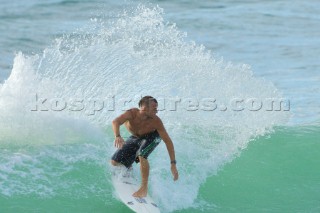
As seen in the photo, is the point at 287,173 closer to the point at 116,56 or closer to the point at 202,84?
the point at 202,84

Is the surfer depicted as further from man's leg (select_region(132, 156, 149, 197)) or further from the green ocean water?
the green ocean water

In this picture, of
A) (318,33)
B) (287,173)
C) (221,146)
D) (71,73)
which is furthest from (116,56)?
(318,33)

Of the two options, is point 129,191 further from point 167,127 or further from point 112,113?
point 112,113

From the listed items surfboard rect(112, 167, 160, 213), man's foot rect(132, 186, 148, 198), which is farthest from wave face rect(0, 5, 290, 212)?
man's foot rect(132, 186, 148, 198)

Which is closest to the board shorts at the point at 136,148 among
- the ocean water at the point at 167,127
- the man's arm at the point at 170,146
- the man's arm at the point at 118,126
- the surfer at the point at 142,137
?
the surfer at the point at 142,137

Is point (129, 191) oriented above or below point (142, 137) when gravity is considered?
below

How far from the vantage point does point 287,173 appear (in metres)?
11.7

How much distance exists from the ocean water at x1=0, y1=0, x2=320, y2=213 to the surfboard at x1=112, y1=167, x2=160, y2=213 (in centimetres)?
30

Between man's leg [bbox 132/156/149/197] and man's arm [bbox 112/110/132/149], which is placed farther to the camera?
man's leg [bbox 132/156/149/197]

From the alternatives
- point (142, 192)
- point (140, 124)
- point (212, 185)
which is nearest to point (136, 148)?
point (140, 124)

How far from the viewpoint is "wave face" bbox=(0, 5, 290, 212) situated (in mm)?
10594

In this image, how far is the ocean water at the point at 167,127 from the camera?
1045 cm

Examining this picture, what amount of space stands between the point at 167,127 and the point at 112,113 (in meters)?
1.13

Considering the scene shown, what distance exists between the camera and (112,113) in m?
13.0
